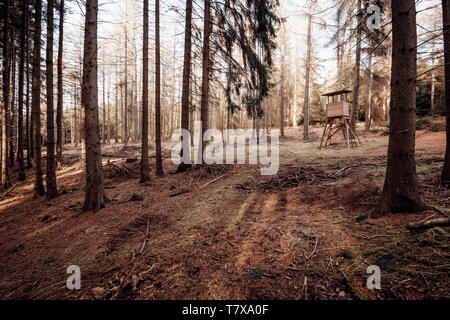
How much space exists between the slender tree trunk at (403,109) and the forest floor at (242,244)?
0.29 m

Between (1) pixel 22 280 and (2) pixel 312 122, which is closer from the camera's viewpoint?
(1) pixel 22 280

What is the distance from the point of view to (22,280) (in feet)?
10.5

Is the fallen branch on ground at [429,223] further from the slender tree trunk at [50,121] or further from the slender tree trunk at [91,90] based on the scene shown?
the slender tree trunk at [50,121]

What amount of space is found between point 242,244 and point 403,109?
3.34 metres

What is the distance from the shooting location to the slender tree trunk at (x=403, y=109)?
9.86 feet

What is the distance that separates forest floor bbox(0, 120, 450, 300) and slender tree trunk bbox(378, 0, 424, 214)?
292 mm

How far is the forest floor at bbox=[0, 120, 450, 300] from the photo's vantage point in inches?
89.7

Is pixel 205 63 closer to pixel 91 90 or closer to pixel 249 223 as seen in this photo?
pixel 91 90

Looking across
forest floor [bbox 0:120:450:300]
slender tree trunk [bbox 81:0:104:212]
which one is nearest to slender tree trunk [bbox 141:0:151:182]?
forest floor [bbox 0:120:450:300]

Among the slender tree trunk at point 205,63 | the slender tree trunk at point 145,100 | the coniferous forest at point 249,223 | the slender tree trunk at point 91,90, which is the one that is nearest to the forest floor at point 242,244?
the coniferous forest at point 249,223

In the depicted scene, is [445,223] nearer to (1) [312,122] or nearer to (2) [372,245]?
(2) [372,245]

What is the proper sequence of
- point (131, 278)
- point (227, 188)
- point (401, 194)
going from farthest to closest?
point (227, 188) → point (401, 194) → point (131, 278)
